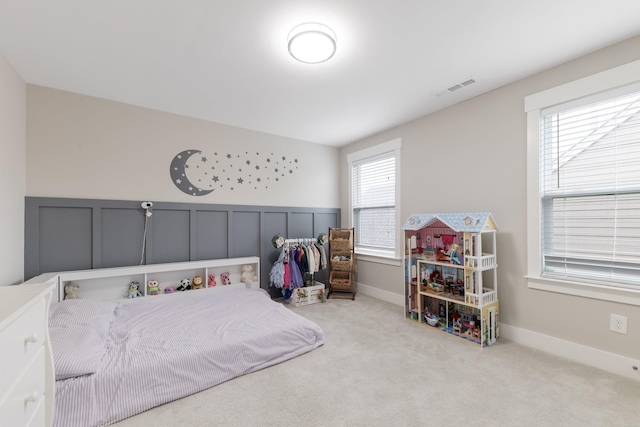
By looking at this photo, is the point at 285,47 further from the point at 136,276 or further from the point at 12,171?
the point at 136,276

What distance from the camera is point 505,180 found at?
2740mm

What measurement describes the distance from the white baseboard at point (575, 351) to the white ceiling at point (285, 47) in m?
2.40

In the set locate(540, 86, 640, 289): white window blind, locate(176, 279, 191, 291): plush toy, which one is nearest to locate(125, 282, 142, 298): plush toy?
locate(176, 279, 191, 291): plush toy

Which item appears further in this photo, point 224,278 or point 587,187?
point 224,278

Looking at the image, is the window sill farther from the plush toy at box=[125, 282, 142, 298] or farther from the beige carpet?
the plush toy at box=[125, 282, 142, 298]

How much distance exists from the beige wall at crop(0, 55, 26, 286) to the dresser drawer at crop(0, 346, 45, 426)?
1634mm

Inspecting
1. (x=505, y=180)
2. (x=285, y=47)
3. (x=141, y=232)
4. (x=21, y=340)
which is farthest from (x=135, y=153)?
(x=505, y=180)

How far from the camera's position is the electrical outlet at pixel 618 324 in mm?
2051

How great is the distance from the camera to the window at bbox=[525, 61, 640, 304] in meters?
2.07

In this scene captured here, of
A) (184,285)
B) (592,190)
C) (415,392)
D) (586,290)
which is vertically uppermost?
(592,190)

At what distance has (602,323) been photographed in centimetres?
216

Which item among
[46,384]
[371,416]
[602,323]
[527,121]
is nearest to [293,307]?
[371,416]

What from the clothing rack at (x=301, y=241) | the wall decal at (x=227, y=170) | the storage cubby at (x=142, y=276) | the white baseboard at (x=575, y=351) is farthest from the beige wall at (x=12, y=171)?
the white baseboard at (x=575, y=351)

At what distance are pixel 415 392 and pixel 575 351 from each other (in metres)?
1.52
